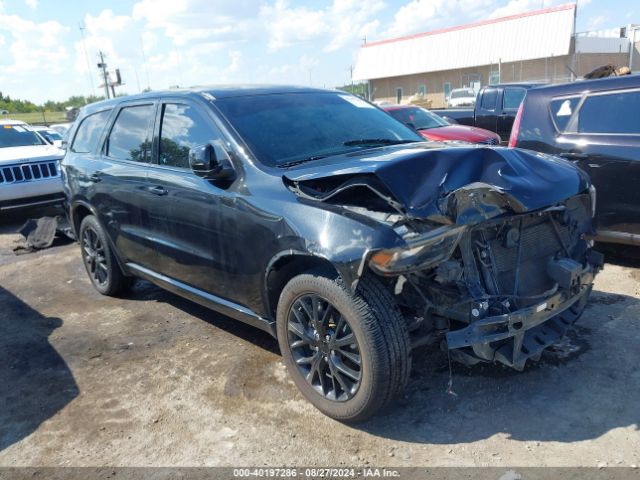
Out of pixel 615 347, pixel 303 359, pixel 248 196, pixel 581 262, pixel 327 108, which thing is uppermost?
pixel 327 108

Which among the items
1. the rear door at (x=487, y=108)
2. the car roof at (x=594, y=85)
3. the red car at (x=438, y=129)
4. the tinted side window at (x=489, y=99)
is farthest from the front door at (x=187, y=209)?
the tinted side window at (x=489, y=99)

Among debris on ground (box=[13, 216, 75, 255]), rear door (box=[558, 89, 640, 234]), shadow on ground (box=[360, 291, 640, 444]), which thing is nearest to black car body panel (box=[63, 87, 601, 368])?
shadow on ground (box=[360, 291, 640, 444])

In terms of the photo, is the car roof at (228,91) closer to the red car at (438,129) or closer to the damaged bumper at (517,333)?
the damaged bumper at (517,333)

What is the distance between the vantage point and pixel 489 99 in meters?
12.5

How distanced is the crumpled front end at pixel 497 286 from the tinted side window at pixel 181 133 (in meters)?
1.76

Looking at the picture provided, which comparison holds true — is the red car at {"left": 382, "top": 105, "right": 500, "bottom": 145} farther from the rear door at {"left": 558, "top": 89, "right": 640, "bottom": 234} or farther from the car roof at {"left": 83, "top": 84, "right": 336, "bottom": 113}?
the car roof at {"left": 83, "top": 84, "right": 336, "bottom": 113}

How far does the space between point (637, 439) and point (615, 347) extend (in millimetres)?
1081

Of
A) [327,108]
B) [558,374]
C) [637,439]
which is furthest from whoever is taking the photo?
[327,108]

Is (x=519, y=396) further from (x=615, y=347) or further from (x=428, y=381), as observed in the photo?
(x=615, y=347)

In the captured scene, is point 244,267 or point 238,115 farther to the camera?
point 238,115

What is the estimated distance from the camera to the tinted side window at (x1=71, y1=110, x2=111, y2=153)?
5227 millimetres

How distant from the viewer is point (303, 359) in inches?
130

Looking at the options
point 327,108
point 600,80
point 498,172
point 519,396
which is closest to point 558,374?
point 519,396

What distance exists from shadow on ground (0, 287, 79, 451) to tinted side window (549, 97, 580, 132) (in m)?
4.93
